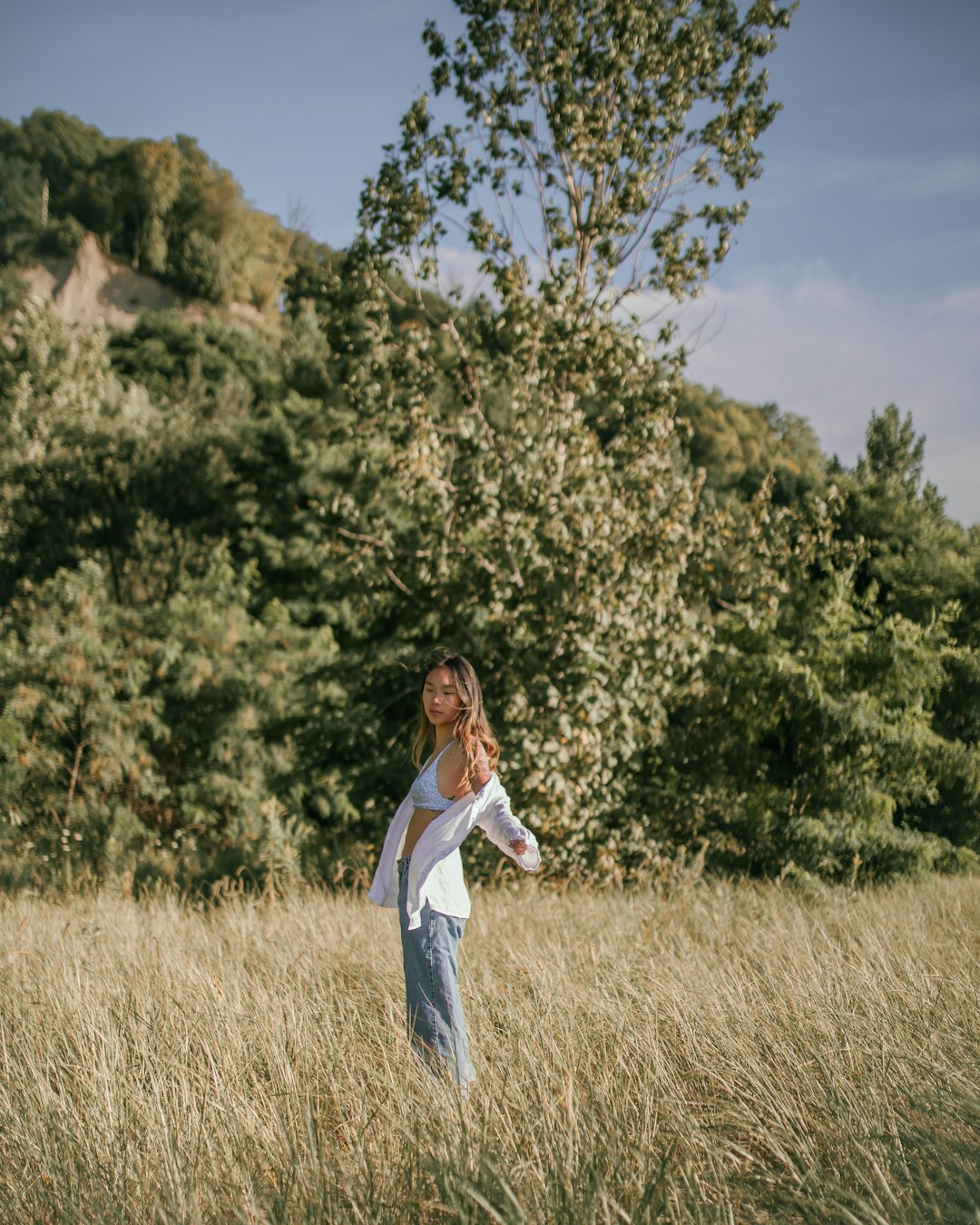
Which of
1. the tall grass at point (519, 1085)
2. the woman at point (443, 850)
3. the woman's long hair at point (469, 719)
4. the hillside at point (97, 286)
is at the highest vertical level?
the hillside at point (97, 286)

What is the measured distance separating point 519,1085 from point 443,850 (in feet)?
2.49

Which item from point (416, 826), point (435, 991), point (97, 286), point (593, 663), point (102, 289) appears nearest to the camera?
point (435, 991)

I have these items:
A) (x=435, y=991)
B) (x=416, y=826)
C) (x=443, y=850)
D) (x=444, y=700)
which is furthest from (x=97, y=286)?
(x=435, y=991)

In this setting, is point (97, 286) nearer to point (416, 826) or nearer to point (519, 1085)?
point (416, 826)

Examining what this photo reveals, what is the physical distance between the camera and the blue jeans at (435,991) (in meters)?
3.42

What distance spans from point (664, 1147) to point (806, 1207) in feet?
1.44

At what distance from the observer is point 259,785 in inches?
584

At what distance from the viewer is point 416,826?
3709mm

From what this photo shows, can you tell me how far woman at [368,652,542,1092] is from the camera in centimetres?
342

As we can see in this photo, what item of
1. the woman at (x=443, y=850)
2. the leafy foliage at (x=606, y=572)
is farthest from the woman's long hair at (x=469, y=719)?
the leafy foliage at (x=606, y=572)

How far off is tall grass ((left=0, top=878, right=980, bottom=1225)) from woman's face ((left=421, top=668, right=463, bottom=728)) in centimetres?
110

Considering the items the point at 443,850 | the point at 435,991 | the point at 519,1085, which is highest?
the point at 443,850

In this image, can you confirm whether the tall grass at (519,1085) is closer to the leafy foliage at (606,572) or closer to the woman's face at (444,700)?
the woman's face at (444,700)

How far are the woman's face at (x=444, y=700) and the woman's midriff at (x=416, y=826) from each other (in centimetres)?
32
